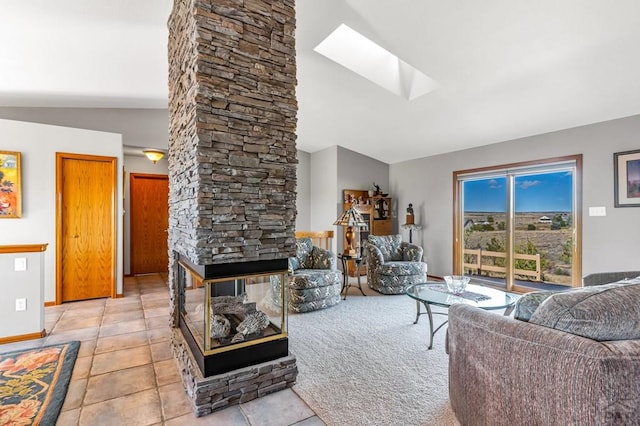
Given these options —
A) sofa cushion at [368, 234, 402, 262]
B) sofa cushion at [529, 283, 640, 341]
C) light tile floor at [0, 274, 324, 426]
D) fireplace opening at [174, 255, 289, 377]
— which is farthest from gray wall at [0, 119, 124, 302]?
sofa cushion at [529, 283, 640, 341]

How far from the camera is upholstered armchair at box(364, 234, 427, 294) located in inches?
188

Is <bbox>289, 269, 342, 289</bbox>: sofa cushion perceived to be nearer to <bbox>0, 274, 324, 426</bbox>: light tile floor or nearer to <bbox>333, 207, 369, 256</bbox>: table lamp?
<bbox>333, 207, 369, 256</bbox>: table lamp

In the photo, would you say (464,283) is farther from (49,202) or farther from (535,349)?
(49,202)

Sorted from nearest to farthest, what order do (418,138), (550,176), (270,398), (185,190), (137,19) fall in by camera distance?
(270,398), (185,190), (137,19), (550,176), (418,138)

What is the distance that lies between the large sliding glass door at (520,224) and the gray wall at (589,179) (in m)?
0.12

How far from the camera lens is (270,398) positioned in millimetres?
2146

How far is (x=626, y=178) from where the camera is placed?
3.70 m

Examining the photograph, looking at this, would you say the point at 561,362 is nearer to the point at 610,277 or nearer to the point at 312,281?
the point at 610,277

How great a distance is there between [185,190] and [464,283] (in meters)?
2.66

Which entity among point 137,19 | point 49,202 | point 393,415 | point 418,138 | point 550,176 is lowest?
point 393,415

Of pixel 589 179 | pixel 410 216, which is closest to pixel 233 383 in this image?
pixel 589 179

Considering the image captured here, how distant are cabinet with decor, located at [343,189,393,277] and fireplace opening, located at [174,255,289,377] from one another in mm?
3931

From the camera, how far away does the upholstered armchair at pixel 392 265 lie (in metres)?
4.77

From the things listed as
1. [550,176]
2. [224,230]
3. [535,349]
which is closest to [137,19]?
[224,230]
